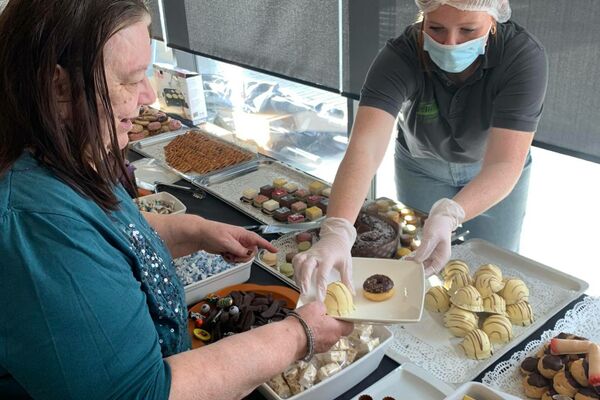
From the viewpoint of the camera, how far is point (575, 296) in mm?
1308

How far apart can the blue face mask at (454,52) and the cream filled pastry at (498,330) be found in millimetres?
716

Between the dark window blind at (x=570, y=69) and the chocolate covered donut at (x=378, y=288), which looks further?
the dark window blind at (x=570, y=69)

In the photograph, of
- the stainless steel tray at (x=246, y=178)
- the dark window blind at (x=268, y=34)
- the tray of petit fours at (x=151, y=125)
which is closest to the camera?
the stainless steel tray at (x=246, y=178)

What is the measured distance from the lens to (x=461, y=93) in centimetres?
157

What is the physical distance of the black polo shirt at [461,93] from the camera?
1415 mm

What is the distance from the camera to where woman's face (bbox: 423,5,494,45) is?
1375 millimetres

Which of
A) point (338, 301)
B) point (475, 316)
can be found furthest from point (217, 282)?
point (475, 316)

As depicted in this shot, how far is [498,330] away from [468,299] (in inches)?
3.7

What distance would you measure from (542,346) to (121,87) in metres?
1.00

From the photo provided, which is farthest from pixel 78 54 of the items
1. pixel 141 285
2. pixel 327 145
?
pixel 327 145

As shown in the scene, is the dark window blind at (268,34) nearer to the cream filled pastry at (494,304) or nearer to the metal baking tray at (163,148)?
the metal baking tray at (163,148)

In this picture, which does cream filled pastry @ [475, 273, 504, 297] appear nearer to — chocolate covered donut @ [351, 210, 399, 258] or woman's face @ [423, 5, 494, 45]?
chocolate covered donut @ [351, 210, 399, 258]

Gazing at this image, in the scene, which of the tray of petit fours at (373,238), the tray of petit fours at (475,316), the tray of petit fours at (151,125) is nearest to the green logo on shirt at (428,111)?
the tray of petit fours at (373,238)

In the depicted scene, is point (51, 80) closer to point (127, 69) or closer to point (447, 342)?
point (127, 69)
